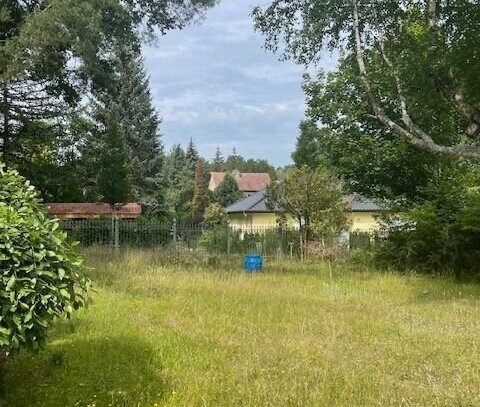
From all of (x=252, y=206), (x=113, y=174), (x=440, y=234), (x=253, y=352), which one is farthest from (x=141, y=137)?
(x=253, y=352)

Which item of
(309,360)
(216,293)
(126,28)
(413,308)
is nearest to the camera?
(309,360)

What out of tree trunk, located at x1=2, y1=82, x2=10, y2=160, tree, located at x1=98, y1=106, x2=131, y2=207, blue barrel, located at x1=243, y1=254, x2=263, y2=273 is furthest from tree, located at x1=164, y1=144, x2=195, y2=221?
blue barrel, located at x1=243, y1=254, x2=263, y2=273

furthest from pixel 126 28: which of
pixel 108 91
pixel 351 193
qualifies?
pixel 351 193

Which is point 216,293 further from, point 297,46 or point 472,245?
point 472,245

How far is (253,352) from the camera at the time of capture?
643 centimetres

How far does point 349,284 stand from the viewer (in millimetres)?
13688

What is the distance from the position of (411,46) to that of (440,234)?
686 centimetres

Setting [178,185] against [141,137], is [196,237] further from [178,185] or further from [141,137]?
[178,185]

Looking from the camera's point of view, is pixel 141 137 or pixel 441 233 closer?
pixel 441 233

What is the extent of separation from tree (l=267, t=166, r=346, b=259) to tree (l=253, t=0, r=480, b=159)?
7692 mm

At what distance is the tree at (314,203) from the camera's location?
21266mm

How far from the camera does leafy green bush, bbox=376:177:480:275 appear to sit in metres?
16.0

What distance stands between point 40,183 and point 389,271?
12.7 meters

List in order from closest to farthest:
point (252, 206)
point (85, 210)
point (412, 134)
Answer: point (412, 134), point (85, 210), point (252, 206)
